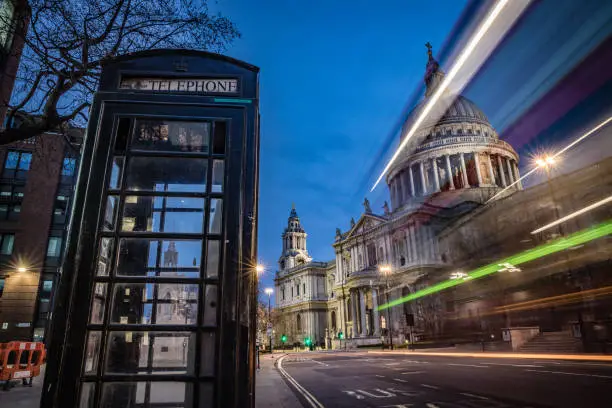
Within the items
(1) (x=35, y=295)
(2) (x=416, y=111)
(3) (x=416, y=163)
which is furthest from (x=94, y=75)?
(2) (x=416, y=111)

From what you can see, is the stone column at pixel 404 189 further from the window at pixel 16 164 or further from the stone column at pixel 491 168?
the window at pixel 16 164

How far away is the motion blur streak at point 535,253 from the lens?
2481 centimetres

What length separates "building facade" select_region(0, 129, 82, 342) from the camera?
90.9 feet

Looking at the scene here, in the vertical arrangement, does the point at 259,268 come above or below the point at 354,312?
above

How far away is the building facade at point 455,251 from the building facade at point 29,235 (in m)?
30.3

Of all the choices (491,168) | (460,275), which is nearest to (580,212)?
(460,275)

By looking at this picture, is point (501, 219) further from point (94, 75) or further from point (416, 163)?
point (94, 75)

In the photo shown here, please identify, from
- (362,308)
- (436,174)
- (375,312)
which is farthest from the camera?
(436,174)

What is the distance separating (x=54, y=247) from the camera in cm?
3069

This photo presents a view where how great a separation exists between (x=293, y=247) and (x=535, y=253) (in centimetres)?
7258

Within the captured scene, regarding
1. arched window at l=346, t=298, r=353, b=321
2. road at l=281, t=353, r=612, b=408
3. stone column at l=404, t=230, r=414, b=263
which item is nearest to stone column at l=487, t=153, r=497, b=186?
stone column at l=404, t=230, r=414, b=263

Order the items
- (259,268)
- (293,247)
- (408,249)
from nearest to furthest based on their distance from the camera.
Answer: (259,268) < (408,249) < (293,247)

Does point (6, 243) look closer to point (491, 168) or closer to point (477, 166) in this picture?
point (477, 166)

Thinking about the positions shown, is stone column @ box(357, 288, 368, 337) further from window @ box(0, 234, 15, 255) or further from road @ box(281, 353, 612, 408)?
road @ box(281, 353, 612, 408)
